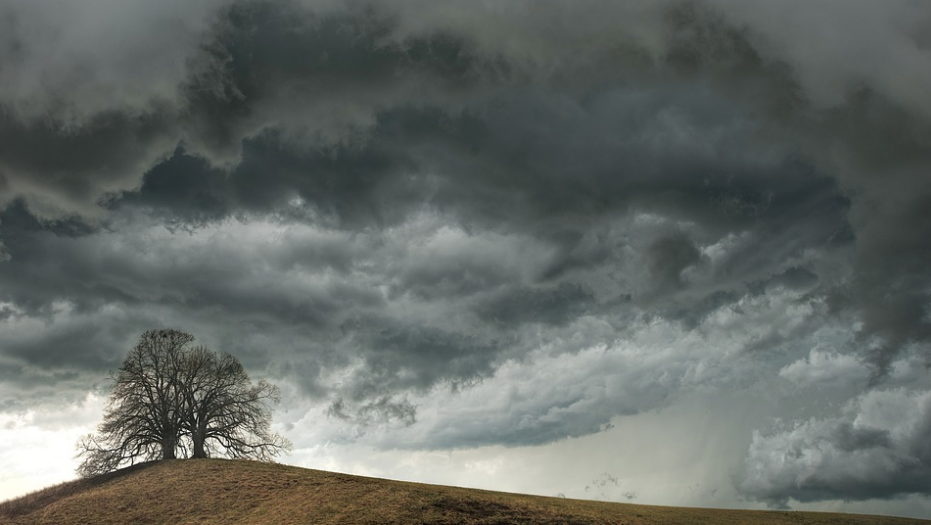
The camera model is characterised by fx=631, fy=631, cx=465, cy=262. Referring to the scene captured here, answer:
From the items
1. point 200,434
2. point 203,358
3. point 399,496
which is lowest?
point 399,496

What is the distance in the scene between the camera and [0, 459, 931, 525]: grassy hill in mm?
37688

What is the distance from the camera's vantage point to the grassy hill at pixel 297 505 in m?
37.7

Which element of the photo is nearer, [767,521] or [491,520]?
[491,520]

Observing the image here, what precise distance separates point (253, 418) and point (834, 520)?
51.2 metres

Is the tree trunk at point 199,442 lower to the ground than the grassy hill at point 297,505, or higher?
higher

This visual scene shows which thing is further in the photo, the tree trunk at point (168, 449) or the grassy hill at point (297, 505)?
the tree trunk at point (168, 449)

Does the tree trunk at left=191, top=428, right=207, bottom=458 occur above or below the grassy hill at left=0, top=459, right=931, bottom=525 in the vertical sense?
above

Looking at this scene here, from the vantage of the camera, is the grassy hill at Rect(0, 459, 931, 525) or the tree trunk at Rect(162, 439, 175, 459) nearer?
the grassy hill at Rect(0, 459, 931, 525)

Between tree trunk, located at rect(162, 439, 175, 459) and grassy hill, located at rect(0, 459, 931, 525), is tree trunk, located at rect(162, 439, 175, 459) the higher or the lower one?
the higher one

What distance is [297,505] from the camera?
132 ft

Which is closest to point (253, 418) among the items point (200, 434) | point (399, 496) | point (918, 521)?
point (200, 434)

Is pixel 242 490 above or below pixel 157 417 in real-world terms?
below

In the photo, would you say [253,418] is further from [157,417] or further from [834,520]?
[834,520]

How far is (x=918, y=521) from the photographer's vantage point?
48.7m
